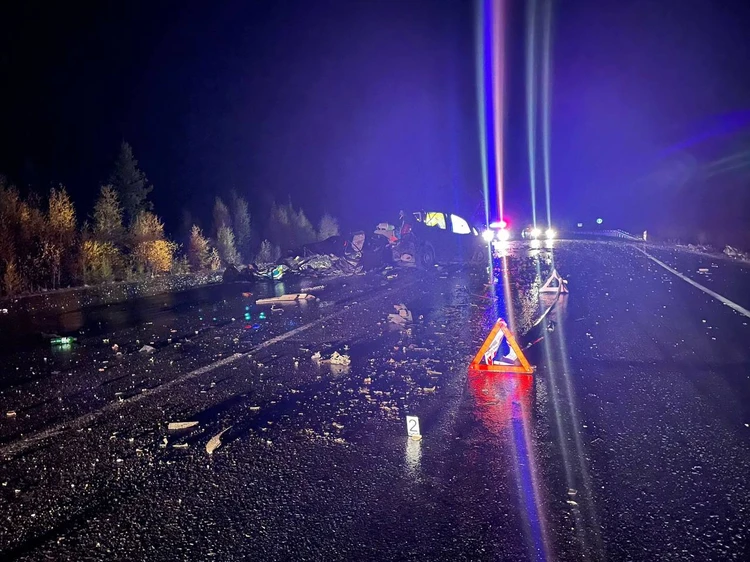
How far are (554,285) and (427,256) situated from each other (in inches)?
334

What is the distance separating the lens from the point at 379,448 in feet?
14.8

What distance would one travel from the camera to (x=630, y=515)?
3412 mm

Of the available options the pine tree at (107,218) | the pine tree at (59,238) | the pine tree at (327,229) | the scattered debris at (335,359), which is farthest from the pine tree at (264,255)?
the scattered debris at (335,359)

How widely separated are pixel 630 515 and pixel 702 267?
61.0 feet

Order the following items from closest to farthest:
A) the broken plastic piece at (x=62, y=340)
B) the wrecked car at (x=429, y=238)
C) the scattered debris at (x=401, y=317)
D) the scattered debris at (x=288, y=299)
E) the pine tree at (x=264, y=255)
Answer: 1. the broken plastic piece at (x=62, y=340)
2. the scattered debris at (x=401, y=317)
3. the scattered debris at (x=288, y=299)
4. the wrecked car at (x=429, y=238)
5. the pine tree at (x=264, y=255)

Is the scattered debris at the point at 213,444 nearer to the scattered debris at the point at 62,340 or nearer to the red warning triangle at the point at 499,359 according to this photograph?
the red warning triangle at the point at 499,359

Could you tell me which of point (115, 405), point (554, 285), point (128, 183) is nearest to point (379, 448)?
point (115, 405)

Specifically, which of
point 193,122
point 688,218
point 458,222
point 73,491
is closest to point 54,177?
point 193,122

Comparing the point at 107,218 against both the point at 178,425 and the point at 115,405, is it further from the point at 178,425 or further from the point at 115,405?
the point at 178,425

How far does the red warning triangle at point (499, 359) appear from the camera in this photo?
6.56 metres

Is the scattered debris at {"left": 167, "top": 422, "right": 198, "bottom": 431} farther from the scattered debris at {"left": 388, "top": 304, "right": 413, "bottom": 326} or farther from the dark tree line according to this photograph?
the dark tree line

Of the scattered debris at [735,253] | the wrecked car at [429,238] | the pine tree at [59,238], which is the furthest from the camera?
the wrecked car at [429,238]

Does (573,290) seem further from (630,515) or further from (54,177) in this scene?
(54,177)

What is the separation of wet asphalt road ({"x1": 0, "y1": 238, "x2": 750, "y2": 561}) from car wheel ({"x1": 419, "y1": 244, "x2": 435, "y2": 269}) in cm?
1289
